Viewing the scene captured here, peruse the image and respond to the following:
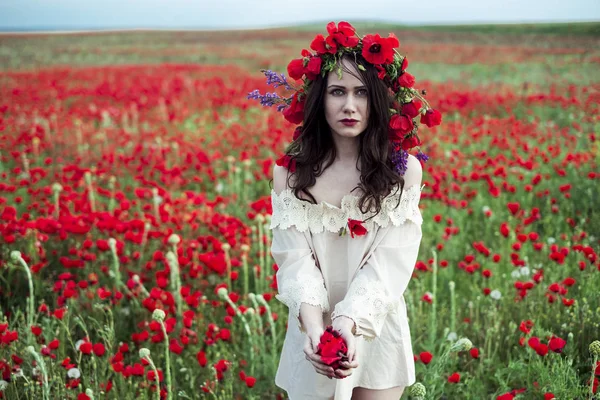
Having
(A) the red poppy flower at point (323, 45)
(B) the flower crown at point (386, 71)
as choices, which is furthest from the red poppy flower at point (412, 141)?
(A) the red poppy flower at point (323, 45)

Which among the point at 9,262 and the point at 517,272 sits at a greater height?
the point at 517,272

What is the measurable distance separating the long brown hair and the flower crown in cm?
3

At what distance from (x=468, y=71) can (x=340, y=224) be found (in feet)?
52.7

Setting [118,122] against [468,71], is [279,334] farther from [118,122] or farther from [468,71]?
[468,71]

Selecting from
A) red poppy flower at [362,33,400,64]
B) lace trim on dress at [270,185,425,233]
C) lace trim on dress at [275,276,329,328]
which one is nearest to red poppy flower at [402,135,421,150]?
lace trim on dress at [270,185,425,233]

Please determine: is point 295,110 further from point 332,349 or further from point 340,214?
point 332,349

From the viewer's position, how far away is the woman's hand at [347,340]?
5.03 ft

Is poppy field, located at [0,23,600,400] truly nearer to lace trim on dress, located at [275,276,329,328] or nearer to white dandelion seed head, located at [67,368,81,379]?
white dandelion seed head, located at [67,368,81,379]

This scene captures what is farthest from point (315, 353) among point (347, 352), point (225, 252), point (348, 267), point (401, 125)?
point (225, 252)

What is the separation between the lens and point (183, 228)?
4.25 m

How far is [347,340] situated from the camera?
162 centimetres

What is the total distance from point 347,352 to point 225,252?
1.88m

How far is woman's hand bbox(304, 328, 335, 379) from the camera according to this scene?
1.55 meters

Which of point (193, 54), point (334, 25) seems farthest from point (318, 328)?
point (193, 54)
